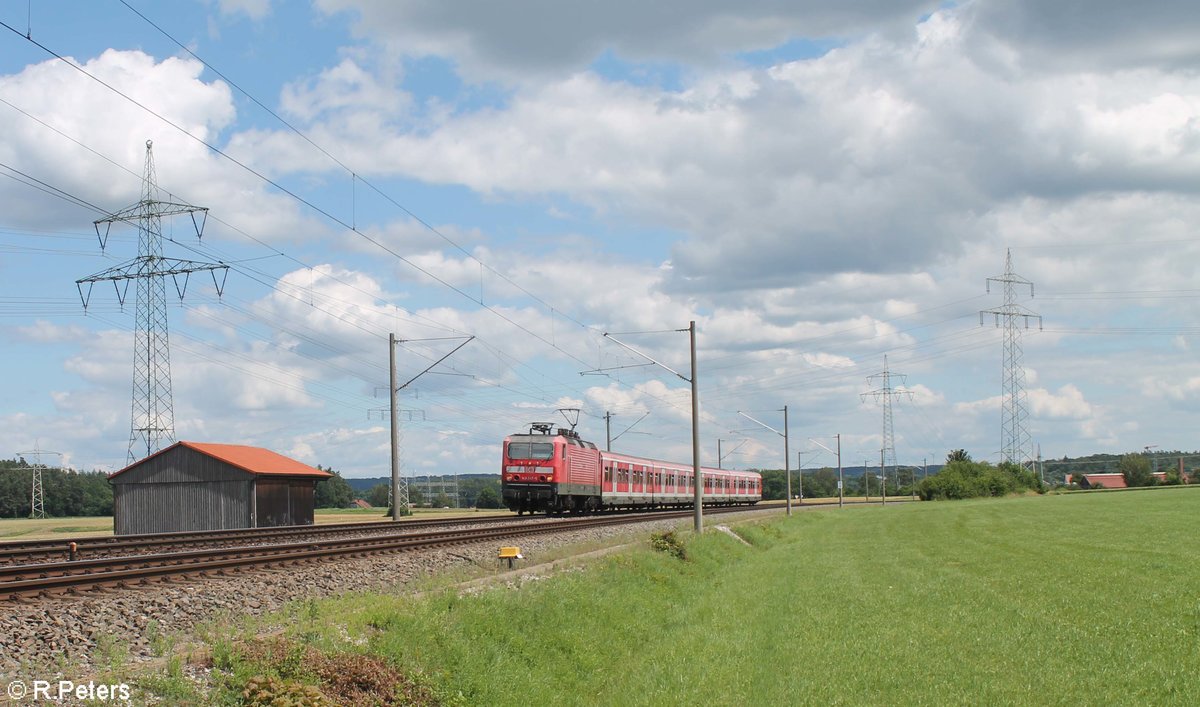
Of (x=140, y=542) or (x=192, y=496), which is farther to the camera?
(x=192, y=496)

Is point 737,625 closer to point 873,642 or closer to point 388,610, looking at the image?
point 873,642

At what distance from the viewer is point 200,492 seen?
140 feet

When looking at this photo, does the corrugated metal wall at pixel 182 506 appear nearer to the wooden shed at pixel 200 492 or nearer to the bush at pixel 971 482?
the wooden shed at pixel 200 492

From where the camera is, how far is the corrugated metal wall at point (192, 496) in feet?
139

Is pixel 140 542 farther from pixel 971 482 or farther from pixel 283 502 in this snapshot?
pixel 971 482

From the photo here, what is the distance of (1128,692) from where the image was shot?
12617 mm

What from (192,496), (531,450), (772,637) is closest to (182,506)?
(192,496)

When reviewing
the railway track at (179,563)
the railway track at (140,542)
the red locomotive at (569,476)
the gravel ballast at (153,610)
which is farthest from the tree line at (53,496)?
the gravel ballast at (153,610)

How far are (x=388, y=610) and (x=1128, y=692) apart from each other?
9465 mm

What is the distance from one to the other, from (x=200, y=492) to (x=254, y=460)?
3013 mm

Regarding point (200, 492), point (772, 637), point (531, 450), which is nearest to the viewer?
point (772, 637)

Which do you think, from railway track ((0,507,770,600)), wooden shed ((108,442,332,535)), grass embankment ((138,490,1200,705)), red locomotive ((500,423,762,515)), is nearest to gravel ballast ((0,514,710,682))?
railway track ((0,507,770,600))

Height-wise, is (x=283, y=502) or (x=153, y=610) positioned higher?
(x=153, y=610)

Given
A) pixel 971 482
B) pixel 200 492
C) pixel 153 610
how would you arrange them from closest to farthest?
pixel 153 610 → pixel 200 492 → pixel 971 482
